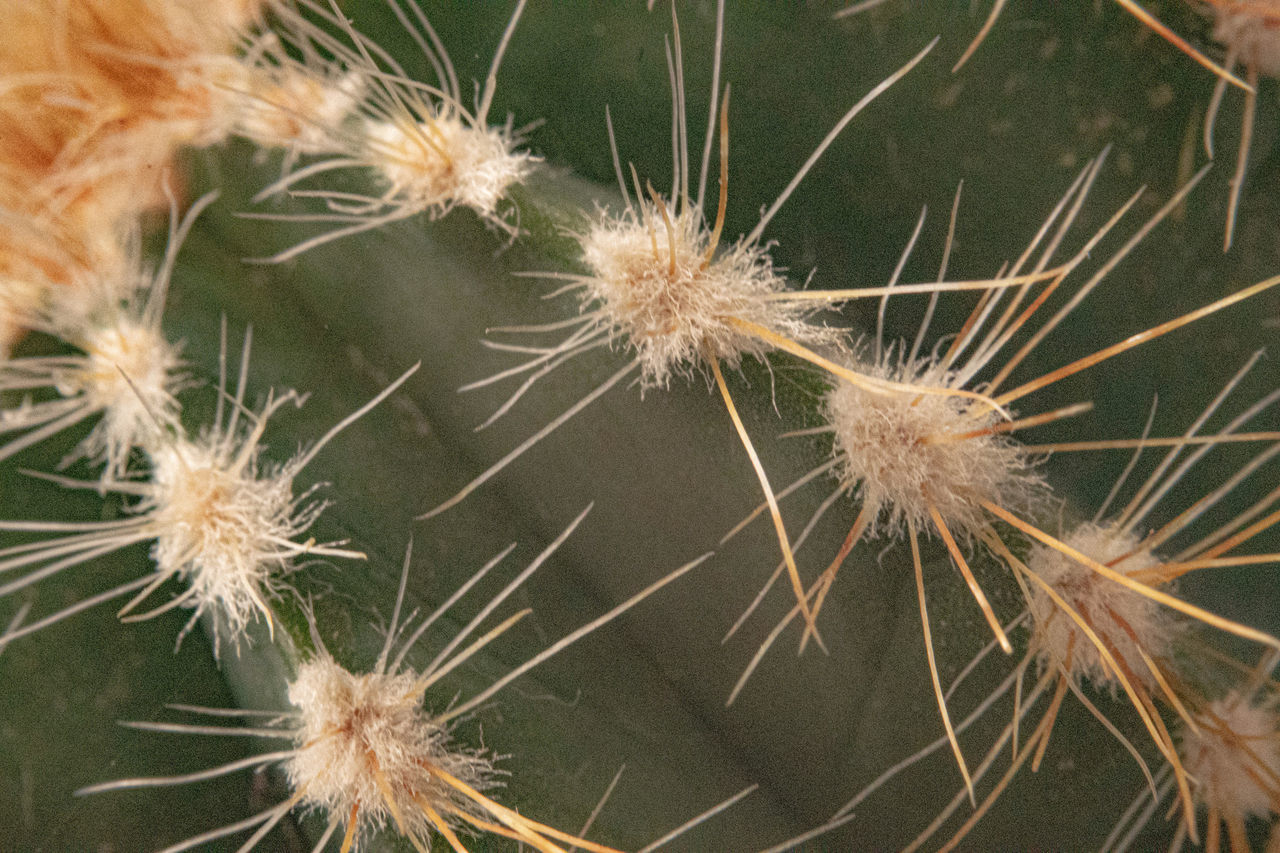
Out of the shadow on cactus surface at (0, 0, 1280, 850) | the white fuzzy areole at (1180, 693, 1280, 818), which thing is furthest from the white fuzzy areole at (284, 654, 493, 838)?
the white fuzzy areole at (1180, 693, 1280, 818)

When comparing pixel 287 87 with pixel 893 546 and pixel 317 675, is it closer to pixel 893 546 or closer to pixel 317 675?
pixel 317 675

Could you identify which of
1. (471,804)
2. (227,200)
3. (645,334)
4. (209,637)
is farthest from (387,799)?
(227,200)

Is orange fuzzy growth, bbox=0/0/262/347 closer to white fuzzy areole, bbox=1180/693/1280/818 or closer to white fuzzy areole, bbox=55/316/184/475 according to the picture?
white fuzzy areole, bbox=55/316/184/475

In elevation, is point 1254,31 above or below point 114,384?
above

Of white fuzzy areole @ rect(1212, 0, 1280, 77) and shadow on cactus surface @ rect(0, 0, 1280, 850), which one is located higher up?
white fuzzy areole @ rect(1212, 0, 1280, 77)

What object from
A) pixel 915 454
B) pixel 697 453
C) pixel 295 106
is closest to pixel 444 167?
pixel 295 106

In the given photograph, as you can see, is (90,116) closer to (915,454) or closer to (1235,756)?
(915,454)
